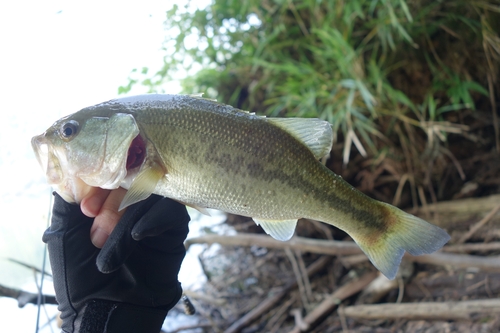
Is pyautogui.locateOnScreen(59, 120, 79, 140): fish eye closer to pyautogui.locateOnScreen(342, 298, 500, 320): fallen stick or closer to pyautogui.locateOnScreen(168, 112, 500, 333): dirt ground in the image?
pyautogui.locateOnScreen(168, 112, 500, 333): dirt ground

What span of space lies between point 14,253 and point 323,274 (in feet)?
7.21

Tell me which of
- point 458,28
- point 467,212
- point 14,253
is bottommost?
point 467,212

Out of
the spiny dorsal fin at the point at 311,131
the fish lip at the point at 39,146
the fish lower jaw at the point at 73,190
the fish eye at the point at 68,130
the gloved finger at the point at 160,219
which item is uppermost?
the fish eye at the point at 68,130

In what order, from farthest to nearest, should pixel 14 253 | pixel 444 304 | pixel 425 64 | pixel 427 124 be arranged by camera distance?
pixel 425 64 → pixel 427 124 → pixel 444 304 → pixel 14 253

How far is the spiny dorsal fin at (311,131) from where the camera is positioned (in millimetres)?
956

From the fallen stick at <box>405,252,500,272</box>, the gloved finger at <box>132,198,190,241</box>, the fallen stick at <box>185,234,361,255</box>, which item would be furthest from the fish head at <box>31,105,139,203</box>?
the fallen stick at <box>405,252,500,272</box>

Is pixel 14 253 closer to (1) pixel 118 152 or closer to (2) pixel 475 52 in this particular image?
(1) pixel 118 152

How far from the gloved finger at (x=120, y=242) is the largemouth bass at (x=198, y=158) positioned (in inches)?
5.1

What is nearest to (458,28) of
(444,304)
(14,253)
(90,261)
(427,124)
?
(427,124)

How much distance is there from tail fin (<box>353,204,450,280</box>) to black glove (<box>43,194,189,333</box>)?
58 cm

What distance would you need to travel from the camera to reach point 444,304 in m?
2.07

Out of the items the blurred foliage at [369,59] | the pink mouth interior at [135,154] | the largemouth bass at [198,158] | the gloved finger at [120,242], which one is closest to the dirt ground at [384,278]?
the blurred foliage at [369,59]

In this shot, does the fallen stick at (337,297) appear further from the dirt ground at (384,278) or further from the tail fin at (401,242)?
the tail fin at (401,242)

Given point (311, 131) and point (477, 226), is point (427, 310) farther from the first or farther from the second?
point (311, 131)
